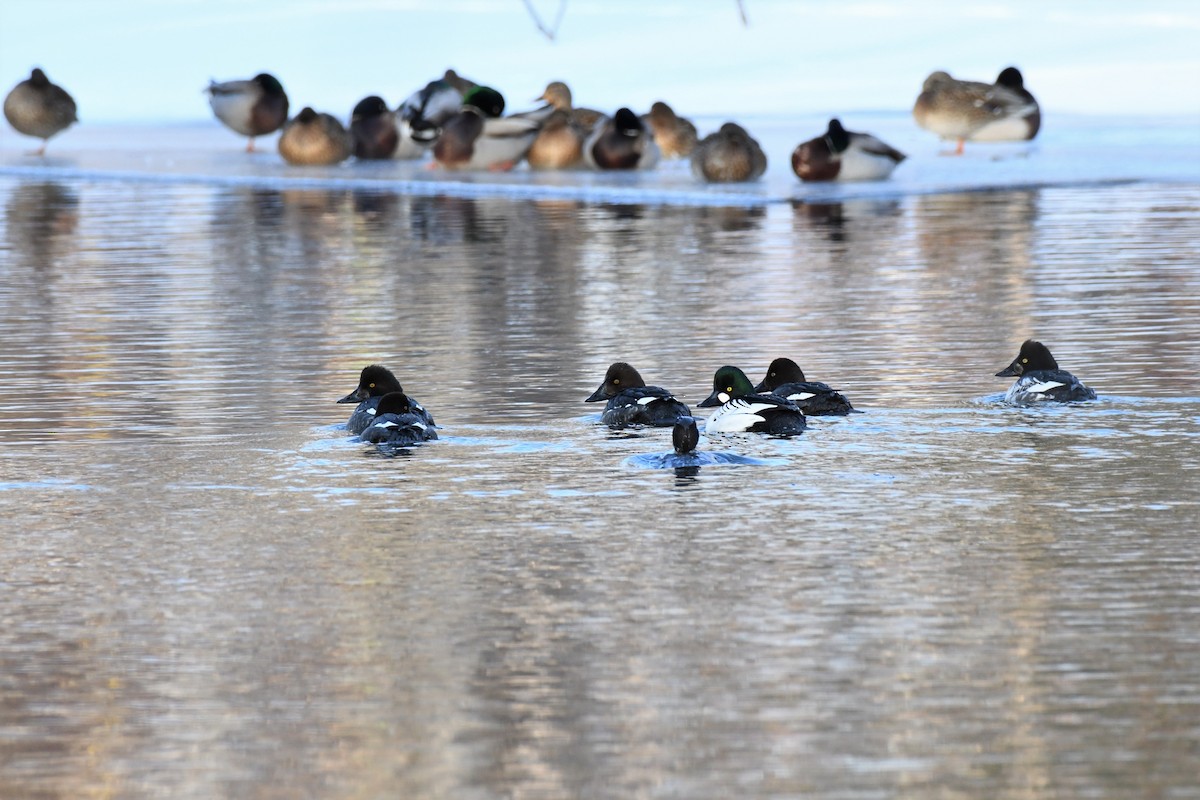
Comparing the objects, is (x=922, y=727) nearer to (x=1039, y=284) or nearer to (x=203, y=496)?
(x=203, y=496)

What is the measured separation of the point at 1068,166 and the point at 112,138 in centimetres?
1782

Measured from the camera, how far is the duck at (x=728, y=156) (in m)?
25.0

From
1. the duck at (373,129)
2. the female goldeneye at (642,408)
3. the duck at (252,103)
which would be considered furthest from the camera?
the duck at (252,103)

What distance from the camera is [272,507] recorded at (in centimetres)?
843

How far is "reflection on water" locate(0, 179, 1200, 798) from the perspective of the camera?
5.52 meters

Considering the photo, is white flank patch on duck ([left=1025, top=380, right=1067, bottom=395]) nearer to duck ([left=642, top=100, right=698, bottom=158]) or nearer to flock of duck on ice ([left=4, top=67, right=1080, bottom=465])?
flock of duck on ice ([left=4, top=67, right=1080, bottom=465])

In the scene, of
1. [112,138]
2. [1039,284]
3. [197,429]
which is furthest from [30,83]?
[197,429]

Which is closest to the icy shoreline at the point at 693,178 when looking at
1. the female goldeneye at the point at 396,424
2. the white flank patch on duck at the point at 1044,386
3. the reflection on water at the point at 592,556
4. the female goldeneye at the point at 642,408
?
the reflection on water at the point at 592,556

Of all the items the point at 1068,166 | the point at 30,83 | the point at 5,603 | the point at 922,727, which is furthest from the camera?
the point at 30,83

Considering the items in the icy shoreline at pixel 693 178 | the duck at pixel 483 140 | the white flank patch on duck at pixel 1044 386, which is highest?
the duck at pixel 483 140

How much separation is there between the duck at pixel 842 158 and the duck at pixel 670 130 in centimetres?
574

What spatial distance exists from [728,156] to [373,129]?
805cm

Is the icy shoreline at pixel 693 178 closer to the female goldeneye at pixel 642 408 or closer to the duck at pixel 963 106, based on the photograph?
the duck at pixel 963 106

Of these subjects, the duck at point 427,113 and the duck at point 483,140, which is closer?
the duck at point 483,140
